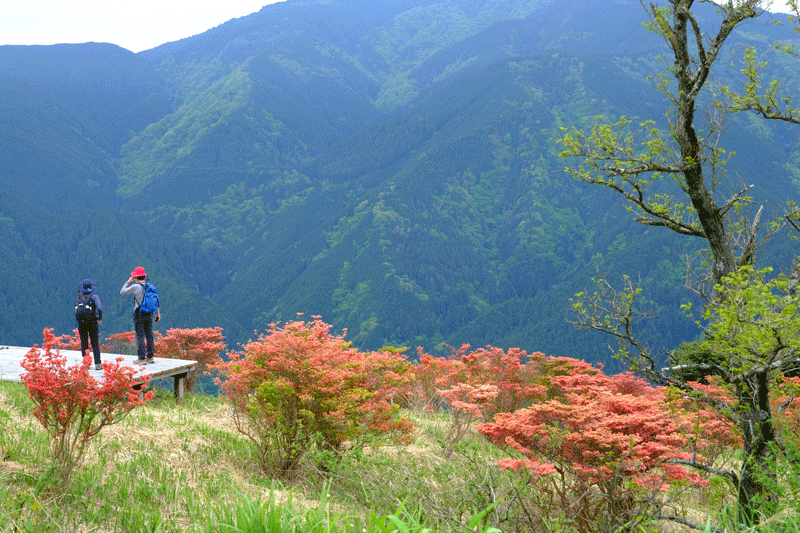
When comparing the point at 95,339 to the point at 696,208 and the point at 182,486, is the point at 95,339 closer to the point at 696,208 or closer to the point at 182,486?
the point at 182,486

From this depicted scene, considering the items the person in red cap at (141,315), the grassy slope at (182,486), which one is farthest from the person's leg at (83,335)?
the grassy slope at (182,486)

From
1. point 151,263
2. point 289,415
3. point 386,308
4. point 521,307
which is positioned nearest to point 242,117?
point 151,263

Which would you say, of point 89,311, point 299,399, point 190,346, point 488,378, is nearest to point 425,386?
point 488,378

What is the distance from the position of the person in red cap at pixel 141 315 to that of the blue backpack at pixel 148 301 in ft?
0.07

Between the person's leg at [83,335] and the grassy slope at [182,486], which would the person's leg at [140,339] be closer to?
the person's leg at [83,335]

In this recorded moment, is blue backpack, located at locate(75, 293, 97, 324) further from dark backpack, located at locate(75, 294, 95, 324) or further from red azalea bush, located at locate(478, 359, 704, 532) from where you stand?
red azalea bush, located at locate(478, 359, 704, 532)

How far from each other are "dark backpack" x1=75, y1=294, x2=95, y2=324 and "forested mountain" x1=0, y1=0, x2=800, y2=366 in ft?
180

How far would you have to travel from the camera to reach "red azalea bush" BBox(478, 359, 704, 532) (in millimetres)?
4461

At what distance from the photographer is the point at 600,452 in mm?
4836

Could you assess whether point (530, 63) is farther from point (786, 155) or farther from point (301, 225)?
point (301, 225)

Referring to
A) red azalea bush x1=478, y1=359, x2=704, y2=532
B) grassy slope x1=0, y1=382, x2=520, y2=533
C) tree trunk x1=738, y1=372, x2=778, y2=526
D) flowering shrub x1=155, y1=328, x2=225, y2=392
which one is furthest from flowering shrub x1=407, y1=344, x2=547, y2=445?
tree trunk x1=738, y1=372, x2=778, y2=526

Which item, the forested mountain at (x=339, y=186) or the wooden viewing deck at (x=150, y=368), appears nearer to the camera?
the wooden viewing deck at (x=150, y=368)

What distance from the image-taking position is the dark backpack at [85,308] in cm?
761

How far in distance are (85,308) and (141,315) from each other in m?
1.02
